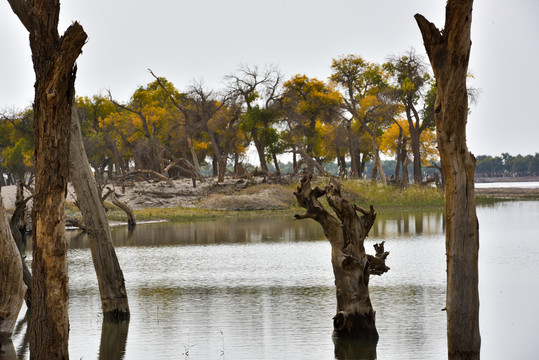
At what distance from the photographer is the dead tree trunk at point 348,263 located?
10688 mm

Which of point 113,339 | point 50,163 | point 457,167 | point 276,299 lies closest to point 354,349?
point 457,167

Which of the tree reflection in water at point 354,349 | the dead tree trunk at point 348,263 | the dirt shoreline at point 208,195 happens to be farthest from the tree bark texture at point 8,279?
the dirt shoreline at point 208,195

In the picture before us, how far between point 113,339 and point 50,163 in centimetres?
462

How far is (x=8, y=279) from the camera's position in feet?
34.5

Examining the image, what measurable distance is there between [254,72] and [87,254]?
1288 inches

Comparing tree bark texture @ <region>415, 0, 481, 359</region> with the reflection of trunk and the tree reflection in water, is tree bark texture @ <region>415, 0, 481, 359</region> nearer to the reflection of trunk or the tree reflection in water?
the tree reflection in water

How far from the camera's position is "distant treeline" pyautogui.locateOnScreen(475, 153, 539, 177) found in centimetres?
13738

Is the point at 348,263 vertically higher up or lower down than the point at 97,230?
lower down

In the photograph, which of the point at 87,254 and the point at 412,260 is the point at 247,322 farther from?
the point at 87,254

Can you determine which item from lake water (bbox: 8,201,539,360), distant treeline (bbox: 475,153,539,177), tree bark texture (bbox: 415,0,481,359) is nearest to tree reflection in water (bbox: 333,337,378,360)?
lake water (bbox: 8,201,539,360)

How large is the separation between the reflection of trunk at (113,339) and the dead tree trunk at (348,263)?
304 cm

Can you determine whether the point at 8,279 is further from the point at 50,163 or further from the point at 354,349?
the point at 354,349

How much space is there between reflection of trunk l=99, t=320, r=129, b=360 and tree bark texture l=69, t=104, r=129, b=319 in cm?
18

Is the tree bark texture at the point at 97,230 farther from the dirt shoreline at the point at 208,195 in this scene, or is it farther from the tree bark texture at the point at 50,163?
the dirt shoreline at the point at 208,195
